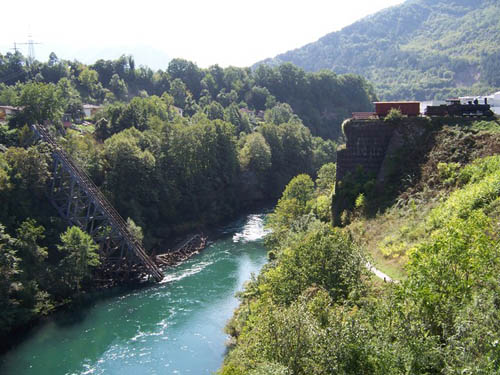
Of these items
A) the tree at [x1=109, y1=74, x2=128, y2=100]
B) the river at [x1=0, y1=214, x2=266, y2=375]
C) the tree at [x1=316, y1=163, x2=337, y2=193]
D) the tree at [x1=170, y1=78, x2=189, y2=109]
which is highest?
the tree at [x1=109, y1=74, x2=128, y2=100]

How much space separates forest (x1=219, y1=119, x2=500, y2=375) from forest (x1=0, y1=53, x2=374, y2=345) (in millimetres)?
20542

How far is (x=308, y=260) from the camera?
2966 centimetres

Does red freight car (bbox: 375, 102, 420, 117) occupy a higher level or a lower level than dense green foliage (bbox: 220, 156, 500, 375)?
higher

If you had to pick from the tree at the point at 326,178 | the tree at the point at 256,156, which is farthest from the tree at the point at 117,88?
the tree at the point at 326,178

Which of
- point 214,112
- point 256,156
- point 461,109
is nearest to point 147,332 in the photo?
point 461,109

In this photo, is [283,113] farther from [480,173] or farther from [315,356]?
[315,356]

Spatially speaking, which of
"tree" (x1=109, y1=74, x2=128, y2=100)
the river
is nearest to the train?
the river

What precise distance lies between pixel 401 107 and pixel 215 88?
373 ft

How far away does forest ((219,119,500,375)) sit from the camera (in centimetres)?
1739

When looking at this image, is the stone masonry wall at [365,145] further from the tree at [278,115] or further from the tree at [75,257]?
the tree at [278,115]

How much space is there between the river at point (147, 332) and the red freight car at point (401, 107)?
22.9 metres

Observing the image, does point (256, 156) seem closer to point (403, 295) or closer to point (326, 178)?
point (326, 178)

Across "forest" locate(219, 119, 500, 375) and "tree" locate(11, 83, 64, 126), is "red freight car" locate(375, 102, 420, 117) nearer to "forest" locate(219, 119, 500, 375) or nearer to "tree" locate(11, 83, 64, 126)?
"forest" locate(219, 119, 500, 375)

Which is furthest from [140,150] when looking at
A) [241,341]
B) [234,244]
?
[241,341]
